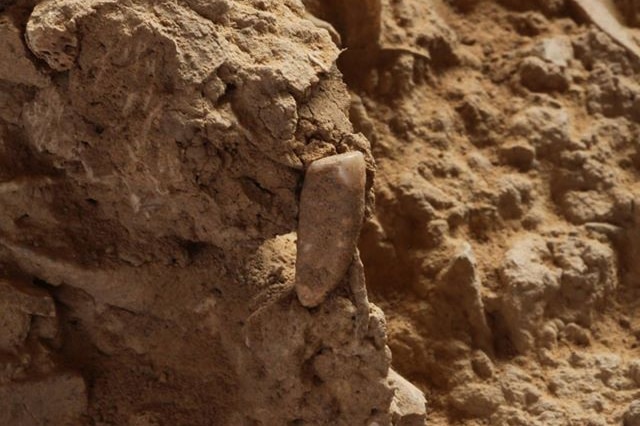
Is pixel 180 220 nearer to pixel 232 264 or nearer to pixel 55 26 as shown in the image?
pixel 232 264

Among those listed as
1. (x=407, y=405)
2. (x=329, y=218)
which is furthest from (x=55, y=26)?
(x=407, y=405)

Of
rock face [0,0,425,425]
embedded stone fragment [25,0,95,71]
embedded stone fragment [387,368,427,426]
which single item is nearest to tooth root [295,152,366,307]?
rock face [0,0,425,425]

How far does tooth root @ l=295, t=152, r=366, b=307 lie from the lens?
58.4 inches

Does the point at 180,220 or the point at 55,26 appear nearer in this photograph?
the point at 55,26

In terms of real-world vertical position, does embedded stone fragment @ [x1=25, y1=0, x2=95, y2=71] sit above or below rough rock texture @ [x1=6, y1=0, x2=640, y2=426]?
above

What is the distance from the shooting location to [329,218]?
1.49 m

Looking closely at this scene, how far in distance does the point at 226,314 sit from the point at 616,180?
97 centimetres

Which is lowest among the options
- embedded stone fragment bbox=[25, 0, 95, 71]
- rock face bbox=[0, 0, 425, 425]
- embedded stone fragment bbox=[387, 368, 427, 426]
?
embedded stone fragment bbox=[387, 368, 427, 426]

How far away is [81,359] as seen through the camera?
166cm

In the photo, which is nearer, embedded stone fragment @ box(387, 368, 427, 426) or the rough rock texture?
the rough rock texture

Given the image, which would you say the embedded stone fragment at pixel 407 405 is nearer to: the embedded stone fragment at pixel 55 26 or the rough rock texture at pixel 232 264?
the rough rock texture at pixel 232 264

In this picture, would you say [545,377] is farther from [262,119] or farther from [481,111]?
[262,119]

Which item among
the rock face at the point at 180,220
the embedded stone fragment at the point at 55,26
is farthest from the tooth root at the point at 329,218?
the embedded stone fragment at the point at 55,26

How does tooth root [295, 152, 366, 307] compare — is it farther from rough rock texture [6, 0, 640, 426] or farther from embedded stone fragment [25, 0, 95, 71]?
embedded stone fragment [25, 0, 95, 71]
